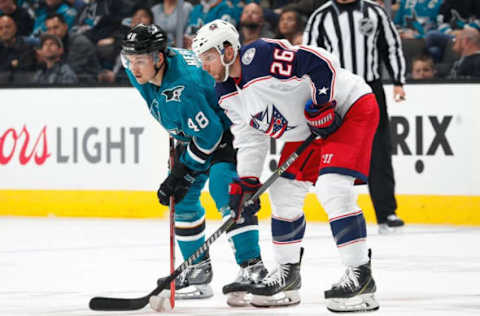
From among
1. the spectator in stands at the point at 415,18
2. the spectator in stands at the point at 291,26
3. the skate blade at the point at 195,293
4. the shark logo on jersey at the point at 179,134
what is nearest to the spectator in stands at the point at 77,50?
the spectator in stands at the point at 291,26

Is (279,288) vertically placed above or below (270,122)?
below

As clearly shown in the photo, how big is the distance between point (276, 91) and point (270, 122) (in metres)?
0.10

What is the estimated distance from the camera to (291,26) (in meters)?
6.13

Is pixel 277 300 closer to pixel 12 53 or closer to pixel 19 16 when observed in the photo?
pixel 12 53

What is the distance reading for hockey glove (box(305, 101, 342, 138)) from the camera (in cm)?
281

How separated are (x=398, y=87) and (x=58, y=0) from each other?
280cm

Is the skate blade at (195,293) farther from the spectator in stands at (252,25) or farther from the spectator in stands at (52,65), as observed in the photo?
the spectator in stands at (52,65)

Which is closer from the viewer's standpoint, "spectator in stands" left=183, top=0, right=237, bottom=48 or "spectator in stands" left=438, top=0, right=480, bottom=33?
"spectator in stands" left=438, top=0, right=480, bottom=33

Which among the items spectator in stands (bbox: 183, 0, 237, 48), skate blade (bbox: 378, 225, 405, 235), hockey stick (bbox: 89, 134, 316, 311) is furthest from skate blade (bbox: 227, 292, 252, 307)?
spectator in stands (bbox: 183, 0, 237, 48)

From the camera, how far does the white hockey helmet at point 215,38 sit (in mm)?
2828

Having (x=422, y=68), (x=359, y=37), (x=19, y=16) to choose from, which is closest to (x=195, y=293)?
(x=359, y=37)

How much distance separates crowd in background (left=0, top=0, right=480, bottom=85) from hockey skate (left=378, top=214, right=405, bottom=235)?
113cm

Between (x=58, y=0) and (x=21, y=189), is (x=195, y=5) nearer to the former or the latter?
(x=58, y=0)

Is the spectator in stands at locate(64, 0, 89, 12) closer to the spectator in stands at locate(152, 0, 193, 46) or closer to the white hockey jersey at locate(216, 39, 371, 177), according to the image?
the spectator in stands at locate(152, 0, 193, 46)
